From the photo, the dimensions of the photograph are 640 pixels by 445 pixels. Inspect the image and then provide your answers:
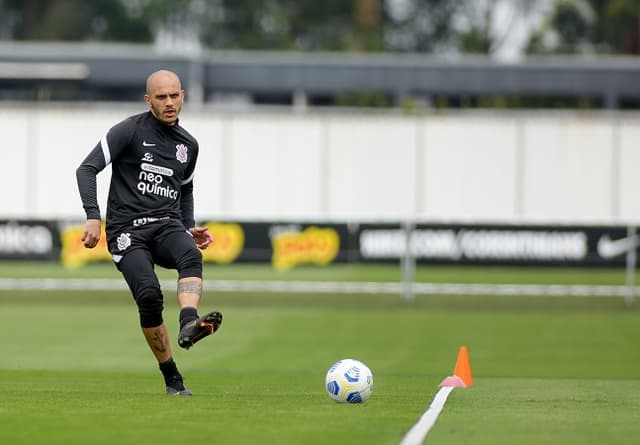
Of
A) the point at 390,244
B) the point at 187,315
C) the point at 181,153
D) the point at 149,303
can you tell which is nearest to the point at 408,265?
the point at 390,244

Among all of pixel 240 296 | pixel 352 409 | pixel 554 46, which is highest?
pixel 554 46

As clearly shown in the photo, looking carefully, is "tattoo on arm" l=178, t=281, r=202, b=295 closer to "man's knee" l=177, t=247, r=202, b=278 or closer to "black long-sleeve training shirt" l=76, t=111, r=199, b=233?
"man's knee" l=177, t=247, r=202, b=278

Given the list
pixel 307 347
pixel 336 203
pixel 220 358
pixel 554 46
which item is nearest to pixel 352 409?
pixel 220 358

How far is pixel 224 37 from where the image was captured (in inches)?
3125

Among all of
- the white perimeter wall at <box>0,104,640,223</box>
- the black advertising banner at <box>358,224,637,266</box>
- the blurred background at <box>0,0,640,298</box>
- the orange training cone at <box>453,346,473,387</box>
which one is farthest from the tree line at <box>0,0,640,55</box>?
the orange training cone at <box>453,346,473,387</box>

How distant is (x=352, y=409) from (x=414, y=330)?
39.8ft

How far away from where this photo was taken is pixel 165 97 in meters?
10.9

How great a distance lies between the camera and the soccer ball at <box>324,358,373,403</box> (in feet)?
34.4

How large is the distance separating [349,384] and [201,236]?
5.75 ft

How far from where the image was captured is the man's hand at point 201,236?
11266 mm

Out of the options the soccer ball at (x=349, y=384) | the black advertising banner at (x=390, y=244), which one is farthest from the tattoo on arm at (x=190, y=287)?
the black advertising banner at (x=390, y=244)

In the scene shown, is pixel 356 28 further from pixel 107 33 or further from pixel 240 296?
pixel 240 296

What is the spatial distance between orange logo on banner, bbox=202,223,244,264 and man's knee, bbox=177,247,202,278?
1662 centimetres

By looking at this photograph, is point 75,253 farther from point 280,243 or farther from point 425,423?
point 425,423
